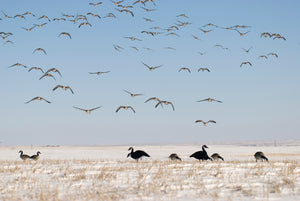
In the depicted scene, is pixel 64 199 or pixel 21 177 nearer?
pixel 64 199

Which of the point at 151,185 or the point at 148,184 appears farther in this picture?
the point at 148,184

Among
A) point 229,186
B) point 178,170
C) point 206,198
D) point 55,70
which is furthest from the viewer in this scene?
point 55,70

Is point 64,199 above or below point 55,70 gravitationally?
below

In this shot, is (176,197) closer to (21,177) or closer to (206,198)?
(206,198)

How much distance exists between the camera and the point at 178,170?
16.0 m

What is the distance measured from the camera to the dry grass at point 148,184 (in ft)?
36.6

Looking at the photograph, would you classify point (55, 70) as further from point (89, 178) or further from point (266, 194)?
point (266, 194)

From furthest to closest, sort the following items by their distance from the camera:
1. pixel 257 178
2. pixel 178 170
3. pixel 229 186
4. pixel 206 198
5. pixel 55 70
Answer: pixel 55 70 < pixel 178 170 < pixel 257 178 < pixel 229 186 < pixel 206 198

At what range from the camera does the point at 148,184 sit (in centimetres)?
1266

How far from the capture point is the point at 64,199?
36.1 ft

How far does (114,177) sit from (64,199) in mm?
3167

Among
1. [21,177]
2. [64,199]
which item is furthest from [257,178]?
[21,177]

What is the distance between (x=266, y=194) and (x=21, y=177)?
779cm

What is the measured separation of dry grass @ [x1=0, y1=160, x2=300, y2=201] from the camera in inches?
440
